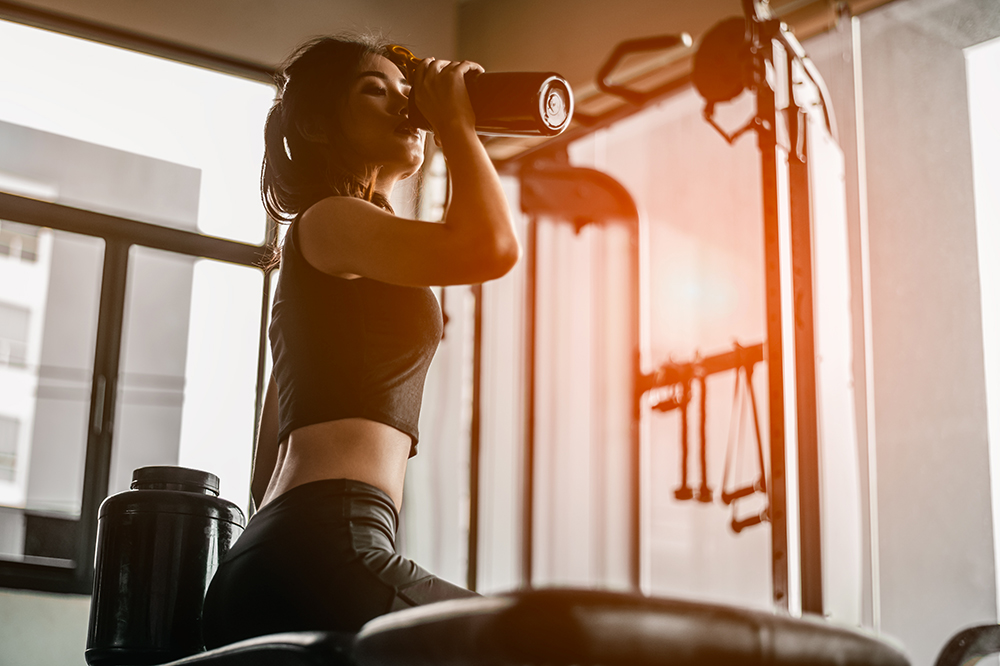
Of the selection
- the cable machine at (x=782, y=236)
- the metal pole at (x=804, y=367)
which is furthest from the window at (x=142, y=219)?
the metal pole at (x=804, y=367)

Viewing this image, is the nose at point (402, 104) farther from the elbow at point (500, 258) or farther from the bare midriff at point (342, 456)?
the bare midriff at point (342, 456)

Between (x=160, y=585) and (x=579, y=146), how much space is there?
3015 millimetres

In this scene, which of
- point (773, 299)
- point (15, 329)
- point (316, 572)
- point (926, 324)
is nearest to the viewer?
point (316, 572)

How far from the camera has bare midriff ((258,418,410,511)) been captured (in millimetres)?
910

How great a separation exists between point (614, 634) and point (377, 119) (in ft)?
2.68

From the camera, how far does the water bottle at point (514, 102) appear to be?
41.6 inches

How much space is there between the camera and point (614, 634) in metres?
0.43

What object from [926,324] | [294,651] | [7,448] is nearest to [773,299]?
[926,324]

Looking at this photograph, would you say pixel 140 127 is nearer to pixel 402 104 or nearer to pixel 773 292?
pixel 773 292

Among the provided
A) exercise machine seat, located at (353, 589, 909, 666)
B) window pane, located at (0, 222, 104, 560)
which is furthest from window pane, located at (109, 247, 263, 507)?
window pane, located at (0, 222, 104, 560)

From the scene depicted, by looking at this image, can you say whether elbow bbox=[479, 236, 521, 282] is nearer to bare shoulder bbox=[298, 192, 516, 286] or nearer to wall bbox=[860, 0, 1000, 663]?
bare shoulder bbox=[298, 192, 516, 286]

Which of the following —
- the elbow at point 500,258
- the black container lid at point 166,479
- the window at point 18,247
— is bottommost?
the black container lid at point 166,479

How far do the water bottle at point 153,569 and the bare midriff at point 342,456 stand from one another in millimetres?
229

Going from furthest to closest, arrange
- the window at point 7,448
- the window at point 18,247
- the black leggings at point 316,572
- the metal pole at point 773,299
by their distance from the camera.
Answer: the window at point 7,448, the window at point 18,247, the metal pole at point 773,299, the black leggings at point 316,572
